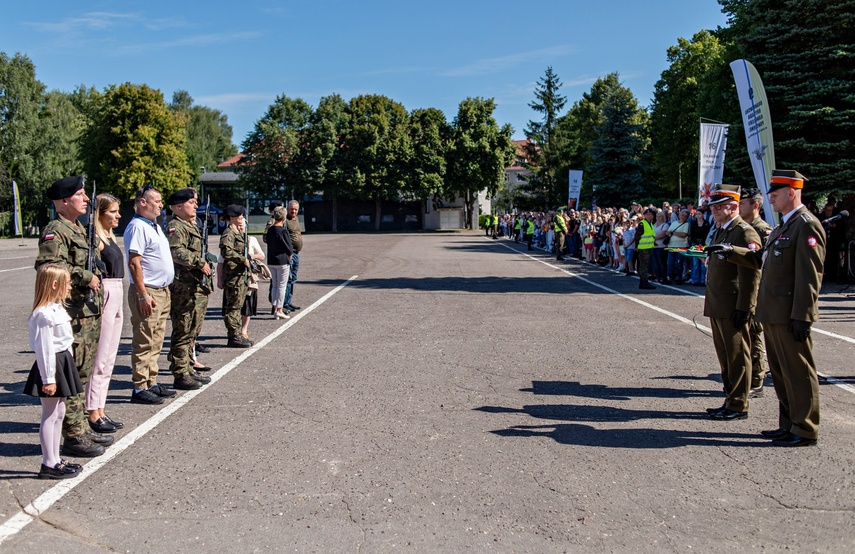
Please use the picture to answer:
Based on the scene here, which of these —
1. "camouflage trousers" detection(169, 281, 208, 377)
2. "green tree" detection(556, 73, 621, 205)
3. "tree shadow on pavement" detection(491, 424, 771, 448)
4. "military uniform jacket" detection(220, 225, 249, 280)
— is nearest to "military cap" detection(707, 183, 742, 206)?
"tree shadow on pavement" detection(491, 424, 771, 448)

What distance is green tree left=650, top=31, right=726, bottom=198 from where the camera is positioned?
179 ft

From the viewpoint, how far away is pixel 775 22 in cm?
1866

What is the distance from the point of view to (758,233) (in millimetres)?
7004

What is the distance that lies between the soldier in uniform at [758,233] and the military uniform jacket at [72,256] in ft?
17.9

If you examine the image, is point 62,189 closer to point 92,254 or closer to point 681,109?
point 92,254

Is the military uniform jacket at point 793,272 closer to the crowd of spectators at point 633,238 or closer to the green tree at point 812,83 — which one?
the crowd of spectators at point 633,238

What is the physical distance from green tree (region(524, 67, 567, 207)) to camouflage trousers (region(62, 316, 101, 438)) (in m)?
73.8

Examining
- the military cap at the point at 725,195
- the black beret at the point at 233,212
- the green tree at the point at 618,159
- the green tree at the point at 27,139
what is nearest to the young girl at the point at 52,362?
the black beret at the point at 233,212

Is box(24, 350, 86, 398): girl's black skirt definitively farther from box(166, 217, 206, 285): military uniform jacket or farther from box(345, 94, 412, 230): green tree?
box(345, 94, 412, 230): green tree

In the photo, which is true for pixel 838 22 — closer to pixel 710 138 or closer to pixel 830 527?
pixel 710 138

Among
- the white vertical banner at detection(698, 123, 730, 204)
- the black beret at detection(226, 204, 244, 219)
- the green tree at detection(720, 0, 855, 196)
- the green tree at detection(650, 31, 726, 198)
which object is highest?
the green tree at detection(650, 31, 726, 198)

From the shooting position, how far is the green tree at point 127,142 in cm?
7075

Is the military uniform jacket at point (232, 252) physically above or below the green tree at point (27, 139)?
below

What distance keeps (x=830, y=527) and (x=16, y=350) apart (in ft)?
30.8
